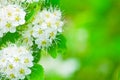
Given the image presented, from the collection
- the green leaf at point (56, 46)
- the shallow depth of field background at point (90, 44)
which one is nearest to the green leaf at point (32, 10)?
the green leaf at point (56, 46)

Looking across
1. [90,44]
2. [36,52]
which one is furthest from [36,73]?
[90,44]

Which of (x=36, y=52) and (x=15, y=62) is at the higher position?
(x=36, y=52)

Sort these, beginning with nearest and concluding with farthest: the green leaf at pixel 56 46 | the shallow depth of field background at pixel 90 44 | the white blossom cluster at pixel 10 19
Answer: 1. the white blossom cluster at pixel 10 19
2. the green leaf at pixel 56 46
3. the shallow depth of field background at pixel 90 44

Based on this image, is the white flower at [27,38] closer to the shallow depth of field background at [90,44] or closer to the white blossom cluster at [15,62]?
the white blossom cluster at [15,62]

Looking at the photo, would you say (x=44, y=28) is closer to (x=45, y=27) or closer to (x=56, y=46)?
(x=45, y=27)

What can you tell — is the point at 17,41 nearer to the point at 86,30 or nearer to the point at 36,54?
the point at 36,54

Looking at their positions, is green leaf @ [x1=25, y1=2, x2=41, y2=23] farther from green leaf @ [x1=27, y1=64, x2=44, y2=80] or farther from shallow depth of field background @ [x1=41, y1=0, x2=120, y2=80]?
shallow depth of field background @ [x1=41, y1=0, x2=120, y2=80]

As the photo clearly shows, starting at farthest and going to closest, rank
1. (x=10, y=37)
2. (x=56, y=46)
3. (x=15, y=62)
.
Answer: (x=56, y=46) → (x=10, y=37) → (x=15, y=62)
